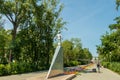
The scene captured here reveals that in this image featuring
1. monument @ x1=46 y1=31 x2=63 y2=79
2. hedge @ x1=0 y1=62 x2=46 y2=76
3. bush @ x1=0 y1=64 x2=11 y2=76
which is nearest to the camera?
monument @ x1=46 y1=31 x2=63 y2=79

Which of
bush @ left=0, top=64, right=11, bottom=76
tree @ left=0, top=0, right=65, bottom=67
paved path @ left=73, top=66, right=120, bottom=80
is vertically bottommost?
paved path @ left=73, top=66, right=120, bottom=80

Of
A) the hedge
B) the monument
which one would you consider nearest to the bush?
the hedge

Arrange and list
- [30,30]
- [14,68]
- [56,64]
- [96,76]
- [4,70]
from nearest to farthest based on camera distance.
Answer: [56,64] < [96,76] < [4,70] < [14,68] < [30,30]

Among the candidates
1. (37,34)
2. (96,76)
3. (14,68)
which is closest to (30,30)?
(37,34)

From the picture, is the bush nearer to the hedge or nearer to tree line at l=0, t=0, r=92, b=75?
the hedge

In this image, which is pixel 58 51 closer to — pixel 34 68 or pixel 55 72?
pixel 55 72

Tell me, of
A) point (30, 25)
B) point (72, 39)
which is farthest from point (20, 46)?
point (72, 39)

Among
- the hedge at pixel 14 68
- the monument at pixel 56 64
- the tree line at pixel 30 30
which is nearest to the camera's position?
the monument at pixel 56 64

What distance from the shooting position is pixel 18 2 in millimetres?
54281

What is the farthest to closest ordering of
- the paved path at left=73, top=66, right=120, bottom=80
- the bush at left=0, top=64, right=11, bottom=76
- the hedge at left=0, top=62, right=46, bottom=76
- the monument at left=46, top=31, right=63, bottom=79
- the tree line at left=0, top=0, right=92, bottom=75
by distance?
the tree line at left=0, top=0, right=92, bottom=75 → the hedge at left=0, top=62, right=46, bottom=76 → the bush at left=0, top=64, right=11, bottom=76 → the paved path at left=73, top=66, right=120, bottom=80 → the monument at left=46, top=31, right=63, bottom=79

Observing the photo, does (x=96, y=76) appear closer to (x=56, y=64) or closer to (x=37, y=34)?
(x=56, y=64)

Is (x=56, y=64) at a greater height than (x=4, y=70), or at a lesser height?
greater

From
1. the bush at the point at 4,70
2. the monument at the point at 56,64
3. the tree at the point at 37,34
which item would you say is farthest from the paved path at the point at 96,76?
the tree at the point at 37,34

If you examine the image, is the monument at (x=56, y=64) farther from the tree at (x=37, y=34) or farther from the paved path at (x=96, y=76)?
the tree at (x=37, y=34)
